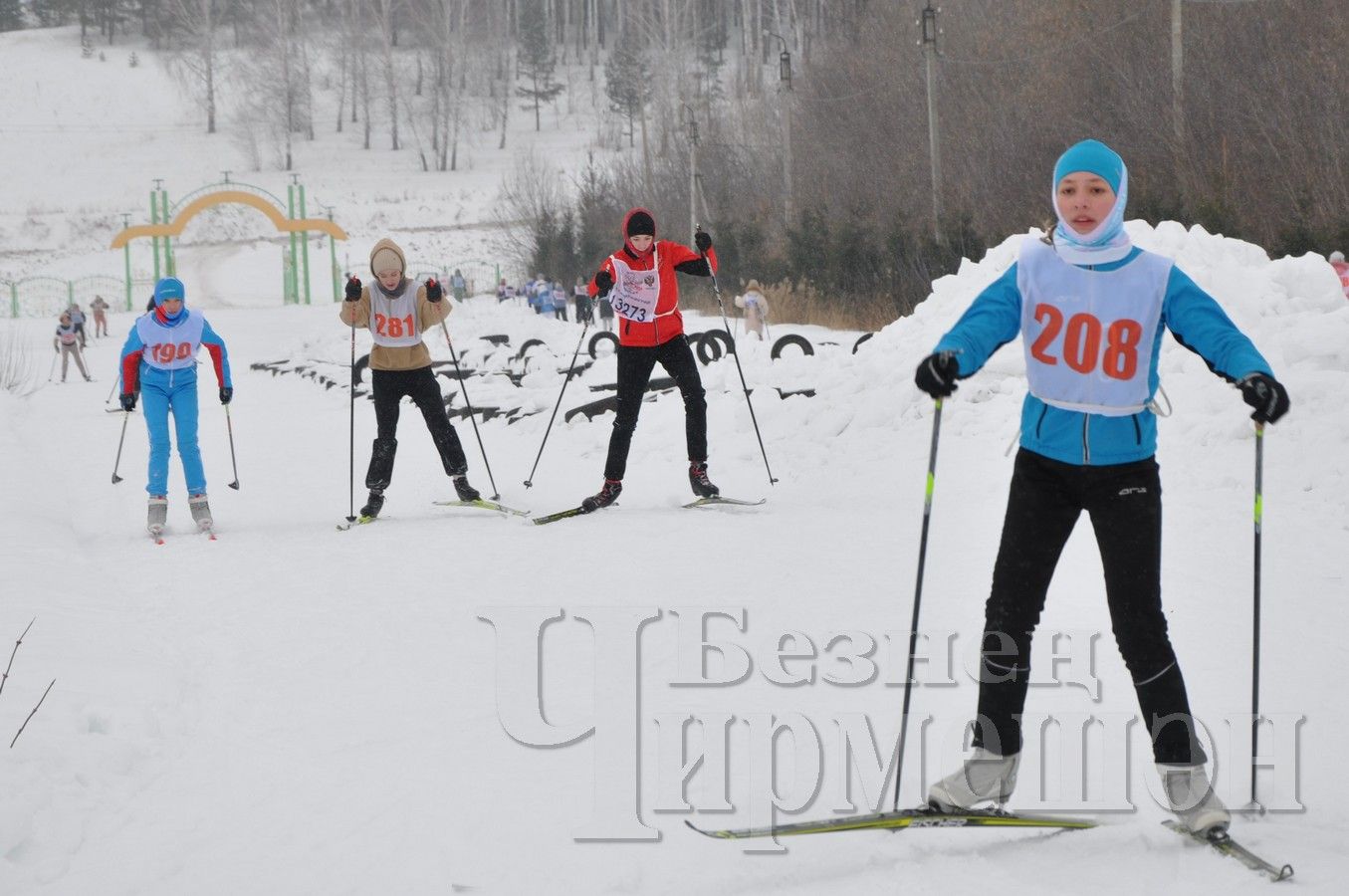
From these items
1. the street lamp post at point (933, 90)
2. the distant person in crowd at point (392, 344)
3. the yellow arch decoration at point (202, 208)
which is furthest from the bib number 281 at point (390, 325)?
the yellow arch decoration at point (202, 208)

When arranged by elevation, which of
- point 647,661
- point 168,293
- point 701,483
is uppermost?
point 168,293

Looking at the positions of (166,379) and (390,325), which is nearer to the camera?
(166,379)

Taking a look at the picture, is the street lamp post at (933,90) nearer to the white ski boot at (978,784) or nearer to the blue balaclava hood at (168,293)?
the blue balaclava hood at (168,293)

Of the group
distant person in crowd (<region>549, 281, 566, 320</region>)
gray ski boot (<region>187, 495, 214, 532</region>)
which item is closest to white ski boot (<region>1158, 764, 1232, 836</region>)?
gray ski boot (<region>187, 495, 214, 532</region>)

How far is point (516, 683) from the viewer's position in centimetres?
475

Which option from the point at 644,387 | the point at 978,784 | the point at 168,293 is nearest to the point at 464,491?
the point at 644,387

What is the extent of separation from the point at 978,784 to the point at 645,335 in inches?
206

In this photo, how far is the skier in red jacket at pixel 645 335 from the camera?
325 inches

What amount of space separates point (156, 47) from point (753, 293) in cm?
8617

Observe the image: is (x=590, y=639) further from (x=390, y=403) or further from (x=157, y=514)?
(x=157, y=514)

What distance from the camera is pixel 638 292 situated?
325 inches

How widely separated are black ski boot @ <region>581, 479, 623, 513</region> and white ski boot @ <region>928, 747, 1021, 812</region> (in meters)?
5.05

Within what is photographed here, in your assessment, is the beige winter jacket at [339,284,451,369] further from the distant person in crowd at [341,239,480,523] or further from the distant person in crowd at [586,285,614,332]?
the distant person in crowd at [586,285,614,332]

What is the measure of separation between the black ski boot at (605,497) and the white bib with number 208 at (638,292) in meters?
1.05
